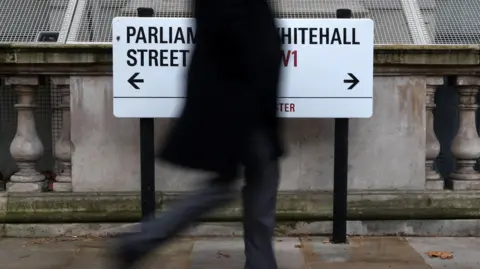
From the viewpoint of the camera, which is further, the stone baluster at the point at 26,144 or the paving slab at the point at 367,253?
the stone baluster at the point at 26,144

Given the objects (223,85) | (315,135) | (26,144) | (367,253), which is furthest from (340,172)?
(26,144)

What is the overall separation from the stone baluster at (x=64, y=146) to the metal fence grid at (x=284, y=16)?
0.44 metres

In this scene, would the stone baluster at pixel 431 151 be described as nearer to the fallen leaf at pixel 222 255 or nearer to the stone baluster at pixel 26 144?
the fallen leaf at pixel 222 255

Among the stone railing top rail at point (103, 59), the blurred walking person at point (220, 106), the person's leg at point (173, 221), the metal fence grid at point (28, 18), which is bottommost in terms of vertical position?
the person's leg at point (173, 221)

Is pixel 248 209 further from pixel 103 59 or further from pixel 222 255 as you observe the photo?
pixel 103 59

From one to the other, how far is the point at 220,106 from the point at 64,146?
105 inches

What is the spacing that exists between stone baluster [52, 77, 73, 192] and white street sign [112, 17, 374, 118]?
2.34ft

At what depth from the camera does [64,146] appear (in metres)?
5.48

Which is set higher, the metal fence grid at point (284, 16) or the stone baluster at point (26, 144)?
the metal fence grid at point (284, 16)

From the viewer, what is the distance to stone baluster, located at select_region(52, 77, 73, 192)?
5.45m

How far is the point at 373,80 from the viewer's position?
5387 mm

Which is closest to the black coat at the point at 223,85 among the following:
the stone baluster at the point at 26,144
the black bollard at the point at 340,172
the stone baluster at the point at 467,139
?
the black bollard at the point at 340,172

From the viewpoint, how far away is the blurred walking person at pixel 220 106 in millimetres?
3148

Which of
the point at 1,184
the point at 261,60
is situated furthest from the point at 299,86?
the point at 1,184
